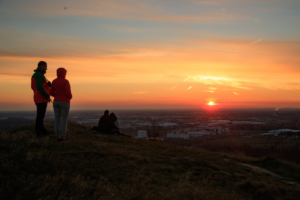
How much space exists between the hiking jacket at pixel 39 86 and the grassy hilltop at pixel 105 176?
1471 mm

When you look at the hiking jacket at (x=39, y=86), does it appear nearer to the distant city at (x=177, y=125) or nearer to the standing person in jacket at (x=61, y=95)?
the standing person in jacket at (x=61, y=95)

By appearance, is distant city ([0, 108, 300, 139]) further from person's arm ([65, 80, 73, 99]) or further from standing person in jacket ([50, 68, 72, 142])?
person's arm ([65, 80, 73, 99])

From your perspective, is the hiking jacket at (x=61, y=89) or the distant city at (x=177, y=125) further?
the distant city at (x=177, y=125)

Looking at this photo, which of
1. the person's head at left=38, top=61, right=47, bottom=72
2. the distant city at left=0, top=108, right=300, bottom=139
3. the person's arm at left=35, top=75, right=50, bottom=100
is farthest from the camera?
the distant city at left=0, top=108, right=300, bottom=139

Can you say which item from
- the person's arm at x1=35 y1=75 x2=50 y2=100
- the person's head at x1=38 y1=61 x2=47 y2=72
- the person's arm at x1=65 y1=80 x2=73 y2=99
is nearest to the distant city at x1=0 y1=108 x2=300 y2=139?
the person's arm at x1=35 y1=75 x2=50 y2=100

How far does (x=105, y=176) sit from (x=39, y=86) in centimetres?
427

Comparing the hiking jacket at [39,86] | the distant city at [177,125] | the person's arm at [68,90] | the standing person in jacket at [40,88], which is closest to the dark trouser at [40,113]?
the standing person in jacket at [40,88]

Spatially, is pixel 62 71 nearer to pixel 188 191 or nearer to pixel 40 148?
Result: pixel 40 148

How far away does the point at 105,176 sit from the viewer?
5.71 metres

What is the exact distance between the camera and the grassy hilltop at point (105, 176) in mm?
4520

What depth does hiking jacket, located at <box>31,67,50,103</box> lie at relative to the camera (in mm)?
7910

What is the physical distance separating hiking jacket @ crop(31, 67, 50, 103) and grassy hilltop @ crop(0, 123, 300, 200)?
147 cm

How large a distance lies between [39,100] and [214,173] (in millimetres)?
6653

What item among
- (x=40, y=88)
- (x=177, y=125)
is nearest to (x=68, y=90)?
(x=40, y=88)
